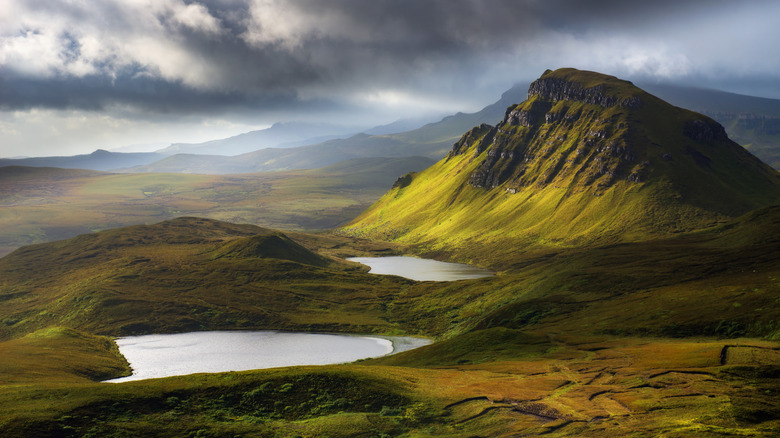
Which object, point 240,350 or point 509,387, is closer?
point 509,387

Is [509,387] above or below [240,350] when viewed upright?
above

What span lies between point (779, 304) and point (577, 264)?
8822 centimetres

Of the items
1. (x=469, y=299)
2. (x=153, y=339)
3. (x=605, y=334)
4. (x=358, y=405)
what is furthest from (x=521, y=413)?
(x=153, y=339)

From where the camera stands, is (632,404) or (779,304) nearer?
(632,404)

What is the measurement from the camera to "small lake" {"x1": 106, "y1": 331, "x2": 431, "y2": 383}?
14388 cm

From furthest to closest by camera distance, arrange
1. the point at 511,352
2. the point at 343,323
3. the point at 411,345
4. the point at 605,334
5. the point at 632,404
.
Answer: the point at 343,323, the point at 411,345, the point at 605,334, the point at 511,352, the point at 632,404

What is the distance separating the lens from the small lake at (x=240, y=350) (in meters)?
144

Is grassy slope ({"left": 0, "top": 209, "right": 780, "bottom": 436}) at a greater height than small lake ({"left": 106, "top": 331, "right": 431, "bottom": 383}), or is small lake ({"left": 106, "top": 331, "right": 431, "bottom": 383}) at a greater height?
grassy slope ({"left": 0, "top": 209, "right": 780, "bottom": 436})

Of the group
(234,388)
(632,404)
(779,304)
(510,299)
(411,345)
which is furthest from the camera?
(510,299)

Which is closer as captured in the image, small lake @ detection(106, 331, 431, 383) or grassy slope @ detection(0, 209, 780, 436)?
grassy slope @ detection(0, 209, 780, 436)

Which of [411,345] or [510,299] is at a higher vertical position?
[510,299]

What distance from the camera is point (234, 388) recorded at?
80312 millimetres

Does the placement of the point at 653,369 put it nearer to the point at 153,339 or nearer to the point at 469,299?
the point at 469,299

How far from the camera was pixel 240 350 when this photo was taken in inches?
6442
